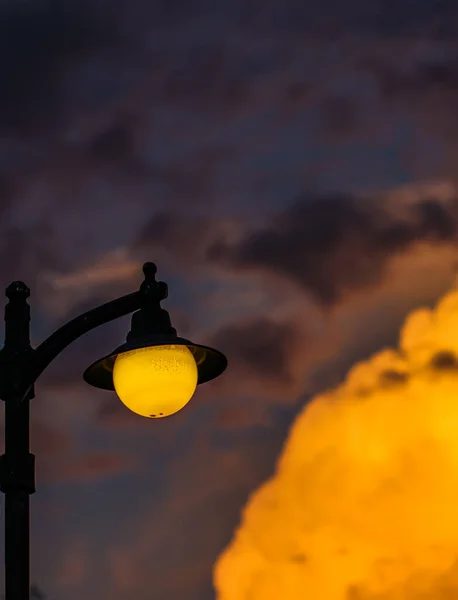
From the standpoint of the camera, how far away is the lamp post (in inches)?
431

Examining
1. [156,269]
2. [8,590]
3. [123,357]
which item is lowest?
[8,590]

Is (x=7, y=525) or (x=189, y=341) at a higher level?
(x=189, y=341)

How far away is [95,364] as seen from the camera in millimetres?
11633

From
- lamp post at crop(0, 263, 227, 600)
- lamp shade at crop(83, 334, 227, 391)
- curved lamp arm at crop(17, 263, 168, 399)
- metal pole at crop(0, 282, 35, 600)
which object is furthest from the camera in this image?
curved lamp arm at crop(17, 263, 168, 399)

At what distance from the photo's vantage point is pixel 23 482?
36.1 ft

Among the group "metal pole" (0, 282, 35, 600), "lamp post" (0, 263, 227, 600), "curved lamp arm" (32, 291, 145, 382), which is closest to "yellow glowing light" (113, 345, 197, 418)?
"lamp post" (0, 263, 227, 600)

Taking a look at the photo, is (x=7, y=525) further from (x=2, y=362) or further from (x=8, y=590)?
(x=2, y=362)

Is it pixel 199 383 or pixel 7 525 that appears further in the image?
pixel 199 383

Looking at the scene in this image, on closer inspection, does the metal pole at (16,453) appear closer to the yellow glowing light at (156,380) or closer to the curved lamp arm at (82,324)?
the curved lamp arm at (82,324)

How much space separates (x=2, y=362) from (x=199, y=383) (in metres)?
1.67

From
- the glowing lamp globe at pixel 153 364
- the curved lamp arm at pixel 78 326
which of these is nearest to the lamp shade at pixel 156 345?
the glowing lamp globe at pixel 153 364

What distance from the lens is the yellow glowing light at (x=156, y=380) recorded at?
11023mm

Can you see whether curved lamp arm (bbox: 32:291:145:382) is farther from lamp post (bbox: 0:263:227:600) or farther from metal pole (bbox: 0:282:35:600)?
metal pole (bbox: 0:282:35:600)

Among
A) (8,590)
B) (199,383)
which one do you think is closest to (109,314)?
(199,383)
